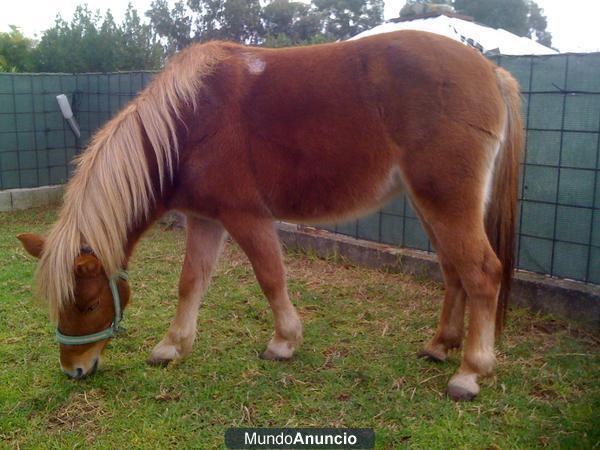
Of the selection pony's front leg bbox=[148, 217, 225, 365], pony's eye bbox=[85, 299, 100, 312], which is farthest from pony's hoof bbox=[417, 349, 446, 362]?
pony's eye bbox=[85, 299, 100, 312]

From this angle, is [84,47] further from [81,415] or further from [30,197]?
[81,415]

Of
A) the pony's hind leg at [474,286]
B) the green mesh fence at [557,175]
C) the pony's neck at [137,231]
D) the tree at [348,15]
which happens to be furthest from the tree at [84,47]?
the tree at [348,15]

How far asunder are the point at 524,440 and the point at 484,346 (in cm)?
50

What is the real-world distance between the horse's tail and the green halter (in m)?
1.90

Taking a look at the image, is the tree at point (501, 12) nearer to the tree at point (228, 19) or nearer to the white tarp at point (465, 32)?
the tree at point (228, 19)

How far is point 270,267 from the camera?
2943 mm

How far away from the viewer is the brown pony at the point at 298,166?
104 inches

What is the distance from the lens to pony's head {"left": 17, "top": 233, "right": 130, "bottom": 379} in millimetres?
2568

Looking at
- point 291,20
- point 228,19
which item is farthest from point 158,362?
point 291,20

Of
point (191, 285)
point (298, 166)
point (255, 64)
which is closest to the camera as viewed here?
point (298, 166)

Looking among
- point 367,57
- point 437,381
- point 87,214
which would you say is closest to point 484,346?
point 437,381

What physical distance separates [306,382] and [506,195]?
141cm

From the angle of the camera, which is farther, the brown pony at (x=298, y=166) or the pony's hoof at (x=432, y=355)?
the pony's hoof at (x=432, y=355)

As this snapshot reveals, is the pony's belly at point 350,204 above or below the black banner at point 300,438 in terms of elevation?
above
